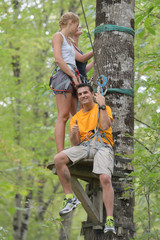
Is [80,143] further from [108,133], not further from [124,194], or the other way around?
[124,194]

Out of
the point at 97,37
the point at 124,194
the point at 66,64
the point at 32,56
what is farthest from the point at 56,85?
the point at 32,56

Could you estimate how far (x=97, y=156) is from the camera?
3.56 m

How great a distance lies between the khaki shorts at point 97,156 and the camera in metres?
3.44

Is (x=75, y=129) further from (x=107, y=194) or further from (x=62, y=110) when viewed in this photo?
(x=107, y=194)

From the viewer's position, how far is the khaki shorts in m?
3.44

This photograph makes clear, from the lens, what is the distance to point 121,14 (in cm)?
436

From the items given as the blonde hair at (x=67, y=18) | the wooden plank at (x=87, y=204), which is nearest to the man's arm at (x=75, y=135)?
the wooden plank at (x=87, y=204)

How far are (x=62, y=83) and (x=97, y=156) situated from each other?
3.55 ft

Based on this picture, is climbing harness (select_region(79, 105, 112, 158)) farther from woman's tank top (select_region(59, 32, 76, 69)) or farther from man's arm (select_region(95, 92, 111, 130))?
woman's tank top (select_region(59, 32, 76, 69))

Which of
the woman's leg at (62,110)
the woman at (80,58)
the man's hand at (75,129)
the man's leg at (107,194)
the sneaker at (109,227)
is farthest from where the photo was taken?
the woman at (80,58)

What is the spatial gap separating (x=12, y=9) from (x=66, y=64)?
784 cm

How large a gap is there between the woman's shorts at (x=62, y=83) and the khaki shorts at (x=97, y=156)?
0.80 m

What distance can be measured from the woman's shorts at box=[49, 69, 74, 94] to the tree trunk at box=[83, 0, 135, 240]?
37cm

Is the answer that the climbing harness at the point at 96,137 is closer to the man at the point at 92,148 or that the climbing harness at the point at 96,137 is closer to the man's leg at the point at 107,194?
the man at the point at 92,148
